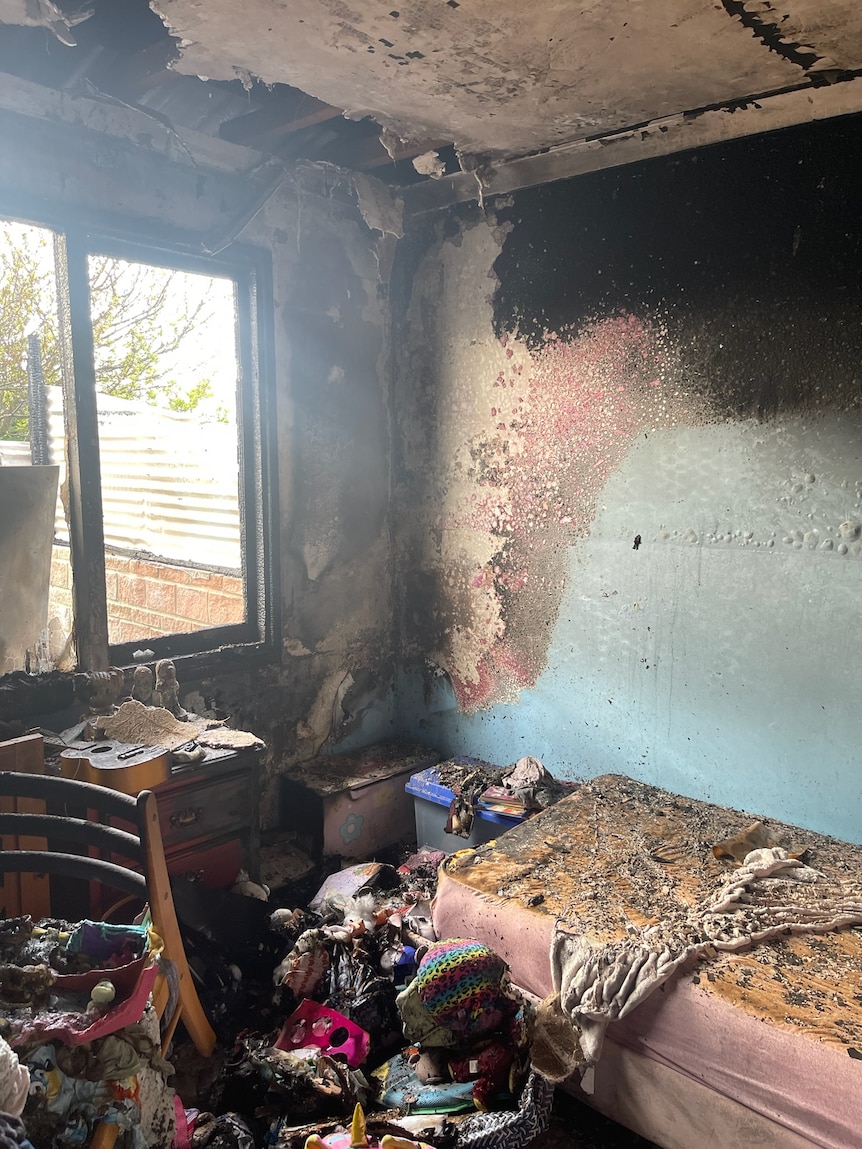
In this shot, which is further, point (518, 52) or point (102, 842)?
point (518, 52)

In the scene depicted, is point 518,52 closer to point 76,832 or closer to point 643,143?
point 643,143

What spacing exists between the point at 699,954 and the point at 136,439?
2731mm

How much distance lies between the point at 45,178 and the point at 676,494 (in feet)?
7.68

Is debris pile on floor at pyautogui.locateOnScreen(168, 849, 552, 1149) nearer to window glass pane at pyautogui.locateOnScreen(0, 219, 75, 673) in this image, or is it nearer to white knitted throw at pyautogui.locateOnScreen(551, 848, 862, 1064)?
white knitted throw at pyautogui.locateOnScreen(551, 848, 862, 1064)

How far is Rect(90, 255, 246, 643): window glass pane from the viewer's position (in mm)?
2902

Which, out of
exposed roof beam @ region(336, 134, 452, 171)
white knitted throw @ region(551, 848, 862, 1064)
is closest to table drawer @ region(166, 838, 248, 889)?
white knitted throw @ region(551, 848, 862, 1064)

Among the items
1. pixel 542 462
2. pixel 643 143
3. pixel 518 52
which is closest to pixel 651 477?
pixel 542 462

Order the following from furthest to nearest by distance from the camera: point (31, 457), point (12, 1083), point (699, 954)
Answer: point (31, 457) < point (699, 954) < point (12, 1083)

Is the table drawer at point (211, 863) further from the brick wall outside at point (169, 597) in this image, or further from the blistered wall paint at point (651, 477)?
the blistered wall paint at point (651, 477)

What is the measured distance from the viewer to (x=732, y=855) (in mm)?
2316

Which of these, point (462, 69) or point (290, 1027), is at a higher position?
point (462, 69)

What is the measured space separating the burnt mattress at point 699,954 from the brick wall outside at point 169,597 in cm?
156

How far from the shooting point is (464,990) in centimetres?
181

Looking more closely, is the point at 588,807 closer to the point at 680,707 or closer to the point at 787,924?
the point at 680,707
